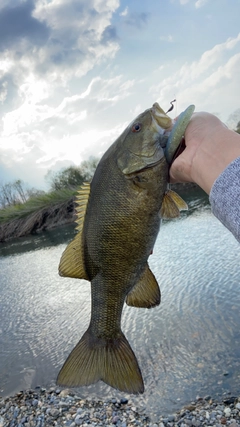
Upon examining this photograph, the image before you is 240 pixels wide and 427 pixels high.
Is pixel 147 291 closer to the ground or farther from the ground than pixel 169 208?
closer to the ground

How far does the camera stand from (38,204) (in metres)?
25.6

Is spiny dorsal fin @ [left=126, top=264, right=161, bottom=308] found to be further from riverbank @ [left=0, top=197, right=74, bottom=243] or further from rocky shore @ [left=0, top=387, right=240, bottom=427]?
riverbank @ [left=0, top=197, right=74, bottom=243]

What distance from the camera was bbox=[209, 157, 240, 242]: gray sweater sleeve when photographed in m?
1.53

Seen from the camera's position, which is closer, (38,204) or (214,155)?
(214,155)

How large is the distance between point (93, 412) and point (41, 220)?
20.7 m

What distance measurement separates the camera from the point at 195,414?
4.15 meters

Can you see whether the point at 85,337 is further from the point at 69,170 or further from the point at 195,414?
the point at 69,170

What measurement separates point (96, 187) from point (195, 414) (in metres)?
3.37

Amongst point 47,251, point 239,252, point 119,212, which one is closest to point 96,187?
point 119,212

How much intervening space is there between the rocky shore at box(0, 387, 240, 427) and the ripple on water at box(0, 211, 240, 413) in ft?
0.64

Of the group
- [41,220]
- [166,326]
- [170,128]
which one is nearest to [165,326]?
[166,326]

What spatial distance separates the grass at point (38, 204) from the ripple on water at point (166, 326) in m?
13.3

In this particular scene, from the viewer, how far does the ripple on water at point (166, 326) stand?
4.85m

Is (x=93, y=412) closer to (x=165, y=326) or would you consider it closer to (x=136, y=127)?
(x=165, y=326)
